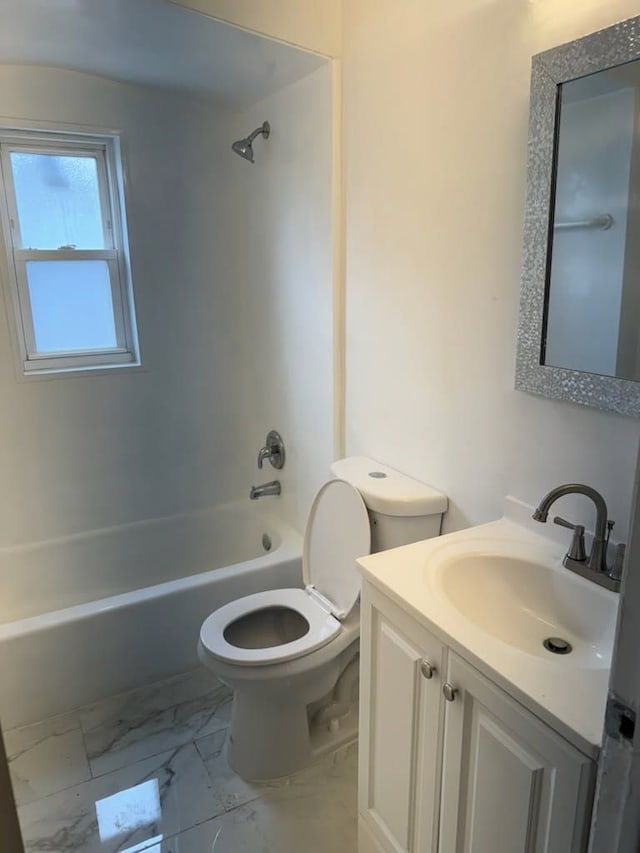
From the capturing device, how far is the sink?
120cm

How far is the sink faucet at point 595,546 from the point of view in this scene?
118 centimetres

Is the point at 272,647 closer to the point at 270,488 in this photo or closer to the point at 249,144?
the point at 270,488

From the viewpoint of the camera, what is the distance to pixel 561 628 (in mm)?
1273

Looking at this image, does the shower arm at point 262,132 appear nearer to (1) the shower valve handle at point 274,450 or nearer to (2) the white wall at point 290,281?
(2) the white wall at point 290,281

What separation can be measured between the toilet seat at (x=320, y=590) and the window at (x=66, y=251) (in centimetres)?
133

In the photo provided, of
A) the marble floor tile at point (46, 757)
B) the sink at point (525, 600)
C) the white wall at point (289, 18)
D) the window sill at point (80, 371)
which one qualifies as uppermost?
the white wall at point (289, 18)

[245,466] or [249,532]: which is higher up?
[245,466]

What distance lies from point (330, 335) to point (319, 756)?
1.42 m

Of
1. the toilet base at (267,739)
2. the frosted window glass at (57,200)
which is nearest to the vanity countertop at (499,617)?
the toilet base at (267,739)

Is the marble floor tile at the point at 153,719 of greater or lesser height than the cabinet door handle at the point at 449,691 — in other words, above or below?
below

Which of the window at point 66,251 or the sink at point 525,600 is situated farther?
the window at point 66,251

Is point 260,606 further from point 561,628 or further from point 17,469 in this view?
point 17,469

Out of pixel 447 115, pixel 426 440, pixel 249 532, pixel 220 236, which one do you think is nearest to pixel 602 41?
pixel 447 115

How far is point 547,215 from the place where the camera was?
51.1 inches
